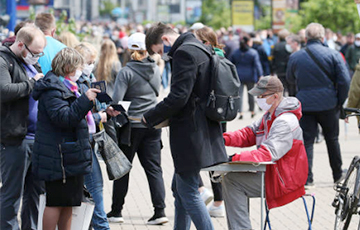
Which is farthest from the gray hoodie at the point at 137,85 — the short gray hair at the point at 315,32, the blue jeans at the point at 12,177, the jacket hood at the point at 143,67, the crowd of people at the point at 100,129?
the short gray hair at the point at 315,32

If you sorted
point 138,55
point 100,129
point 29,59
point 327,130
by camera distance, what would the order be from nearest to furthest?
point 29,59 → point 100,129 → point 138,55 → point 327,130

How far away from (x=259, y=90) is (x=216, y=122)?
0.70 meters

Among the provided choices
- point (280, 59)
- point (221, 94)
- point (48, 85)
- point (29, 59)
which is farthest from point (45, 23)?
point (280, 59)

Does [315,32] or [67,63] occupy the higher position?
[67,63]

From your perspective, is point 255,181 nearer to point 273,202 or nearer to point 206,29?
point 273,202

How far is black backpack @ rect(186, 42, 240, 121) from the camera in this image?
5.43 metres

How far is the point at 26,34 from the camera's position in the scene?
5941mm

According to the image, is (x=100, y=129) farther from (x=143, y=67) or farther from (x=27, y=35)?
(x=143, y=67)

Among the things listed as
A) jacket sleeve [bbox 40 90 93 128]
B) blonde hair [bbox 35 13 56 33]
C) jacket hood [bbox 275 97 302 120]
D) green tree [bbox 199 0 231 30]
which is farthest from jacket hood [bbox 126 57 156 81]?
green tree [bbox 199 0 231 30]

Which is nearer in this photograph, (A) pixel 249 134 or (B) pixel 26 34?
(B) pixel 26 34

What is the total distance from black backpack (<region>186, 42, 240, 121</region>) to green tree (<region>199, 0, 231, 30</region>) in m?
57.3

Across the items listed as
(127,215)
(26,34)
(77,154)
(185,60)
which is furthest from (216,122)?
(127,215)

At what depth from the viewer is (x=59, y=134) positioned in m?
5.49

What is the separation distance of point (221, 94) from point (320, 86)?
381 cm
